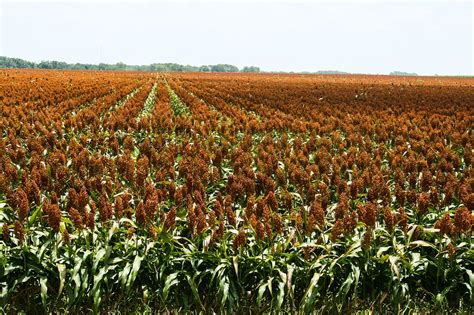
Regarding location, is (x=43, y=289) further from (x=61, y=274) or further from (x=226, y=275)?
(x=226, y=275)

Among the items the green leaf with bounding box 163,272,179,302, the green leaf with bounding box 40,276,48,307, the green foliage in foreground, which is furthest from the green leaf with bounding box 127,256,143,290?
the green leaf with bounding box 40,276,48,307

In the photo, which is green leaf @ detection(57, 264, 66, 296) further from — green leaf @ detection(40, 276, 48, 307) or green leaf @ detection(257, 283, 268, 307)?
green leaf @ detection(257, 283, 268, 307)

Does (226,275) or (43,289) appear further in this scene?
(226,275)

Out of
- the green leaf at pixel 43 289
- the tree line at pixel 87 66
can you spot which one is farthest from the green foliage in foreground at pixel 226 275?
the tree line at pixel 87 66

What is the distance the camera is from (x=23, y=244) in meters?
3.93

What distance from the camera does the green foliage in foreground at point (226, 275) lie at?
3.87m

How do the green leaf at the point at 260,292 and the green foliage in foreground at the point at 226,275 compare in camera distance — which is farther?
the green foliage in foreground at the point at 226,275

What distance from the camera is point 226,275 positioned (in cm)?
397

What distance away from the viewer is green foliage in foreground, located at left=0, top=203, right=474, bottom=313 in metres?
3.87

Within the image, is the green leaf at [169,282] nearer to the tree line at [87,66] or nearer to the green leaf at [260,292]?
the green leaf at [260,292]

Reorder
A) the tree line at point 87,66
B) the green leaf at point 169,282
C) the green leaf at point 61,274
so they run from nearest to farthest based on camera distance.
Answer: the green leaf at point 61,274 < the green leaf at point 169,282 < the tree line at point 87,66

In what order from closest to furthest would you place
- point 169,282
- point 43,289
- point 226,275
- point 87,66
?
point 43,289, point 169,282, point 226,275, point 87,66

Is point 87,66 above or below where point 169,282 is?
above

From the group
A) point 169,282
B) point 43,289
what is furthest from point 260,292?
point 43,289
